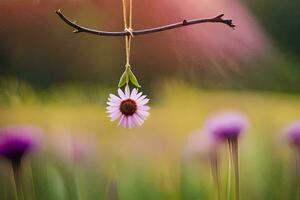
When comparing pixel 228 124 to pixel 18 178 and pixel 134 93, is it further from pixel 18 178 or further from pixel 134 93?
pixel 18 178

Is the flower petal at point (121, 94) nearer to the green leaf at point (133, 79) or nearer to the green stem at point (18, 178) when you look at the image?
the green leaf at point (133, 79)

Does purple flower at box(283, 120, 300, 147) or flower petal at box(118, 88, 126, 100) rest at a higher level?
flower petal at box(118, 88, 126, 100)

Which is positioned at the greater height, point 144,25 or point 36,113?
point 144,25

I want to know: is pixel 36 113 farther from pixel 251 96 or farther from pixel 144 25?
pixel 251 96

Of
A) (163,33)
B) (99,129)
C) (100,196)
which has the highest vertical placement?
(163,33)

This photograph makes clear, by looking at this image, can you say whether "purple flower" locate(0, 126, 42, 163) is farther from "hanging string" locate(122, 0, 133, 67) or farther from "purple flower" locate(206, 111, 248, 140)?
"purple flower" locate(206, 111, 248, 140)

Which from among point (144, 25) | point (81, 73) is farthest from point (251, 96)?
point (81, 73)

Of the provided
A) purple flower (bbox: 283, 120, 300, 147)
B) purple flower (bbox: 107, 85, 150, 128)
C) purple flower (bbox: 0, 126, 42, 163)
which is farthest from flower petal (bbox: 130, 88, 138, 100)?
purple flower (bbox: 283, 120, 300, 147)
